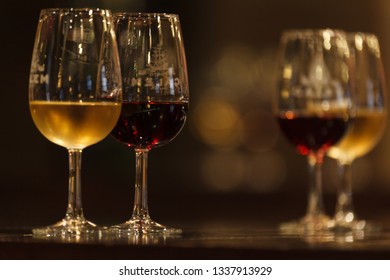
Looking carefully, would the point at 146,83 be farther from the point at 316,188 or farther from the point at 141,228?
the point at 316,188

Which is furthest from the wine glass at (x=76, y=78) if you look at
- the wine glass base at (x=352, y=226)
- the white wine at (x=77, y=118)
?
the wine glass base at (x=352, y=226)

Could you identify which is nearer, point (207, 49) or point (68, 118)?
point (68, 118)

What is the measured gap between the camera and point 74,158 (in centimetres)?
142

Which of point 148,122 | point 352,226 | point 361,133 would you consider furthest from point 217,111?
point 148,122

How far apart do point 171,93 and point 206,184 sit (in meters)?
3.56

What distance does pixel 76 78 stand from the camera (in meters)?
1.38

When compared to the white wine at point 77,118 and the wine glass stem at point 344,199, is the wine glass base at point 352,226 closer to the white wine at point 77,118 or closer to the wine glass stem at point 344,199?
the wine glass stem at point 344,199

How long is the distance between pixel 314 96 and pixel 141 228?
1.74 feet

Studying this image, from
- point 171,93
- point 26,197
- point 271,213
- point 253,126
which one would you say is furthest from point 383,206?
point 253,126

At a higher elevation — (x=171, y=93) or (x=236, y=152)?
(x=171, y=93)

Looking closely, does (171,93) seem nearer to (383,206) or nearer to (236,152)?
(383,206)

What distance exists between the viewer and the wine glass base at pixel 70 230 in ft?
4.44

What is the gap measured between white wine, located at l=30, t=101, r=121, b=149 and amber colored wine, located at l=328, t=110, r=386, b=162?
2.42ft

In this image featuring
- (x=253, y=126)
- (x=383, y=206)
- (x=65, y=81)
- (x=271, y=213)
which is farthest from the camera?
(x=253, y=126)
